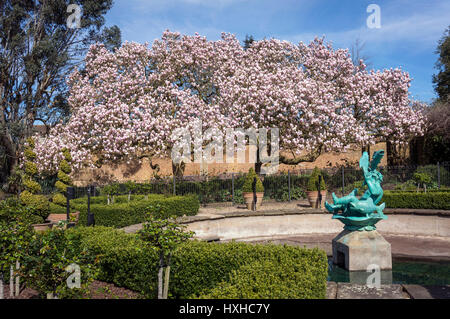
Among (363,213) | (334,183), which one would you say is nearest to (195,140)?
(334,183)

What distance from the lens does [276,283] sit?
15.3 ft

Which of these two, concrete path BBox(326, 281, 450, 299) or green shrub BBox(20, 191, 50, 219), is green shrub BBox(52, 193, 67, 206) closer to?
green shrub BBox(20, 191, 50, 219)

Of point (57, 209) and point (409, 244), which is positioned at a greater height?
point (57, 209)

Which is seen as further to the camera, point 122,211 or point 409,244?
point 122,211

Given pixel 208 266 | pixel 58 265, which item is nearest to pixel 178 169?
pixel 208 266

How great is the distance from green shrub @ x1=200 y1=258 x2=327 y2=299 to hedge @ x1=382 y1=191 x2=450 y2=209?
9427 mm

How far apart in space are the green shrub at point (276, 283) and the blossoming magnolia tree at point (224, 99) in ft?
47.2

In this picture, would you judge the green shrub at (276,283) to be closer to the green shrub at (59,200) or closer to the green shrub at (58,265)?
the green shrub at (58,265)

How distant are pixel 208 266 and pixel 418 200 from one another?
10326mm

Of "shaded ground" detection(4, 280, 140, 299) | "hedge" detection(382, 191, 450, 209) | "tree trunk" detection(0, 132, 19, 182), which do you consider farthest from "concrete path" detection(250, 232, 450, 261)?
"tree trunk" detection(0, 132, 19, 182)

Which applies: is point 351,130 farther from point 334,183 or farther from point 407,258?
point 407,258

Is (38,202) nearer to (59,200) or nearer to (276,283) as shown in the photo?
(59,200)

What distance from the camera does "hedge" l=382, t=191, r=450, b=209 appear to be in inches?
502

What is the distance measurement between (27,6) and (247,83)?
1675cm
